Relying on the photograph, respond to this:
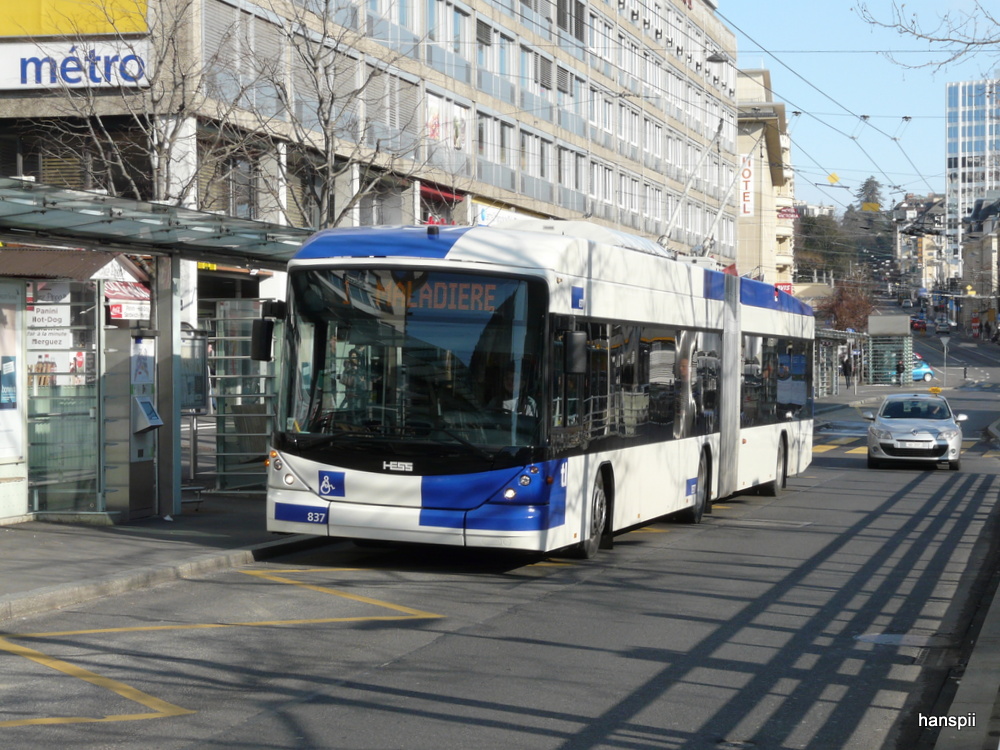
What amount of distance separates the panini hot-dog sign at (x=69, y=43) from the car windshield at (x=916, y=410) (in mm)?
17436

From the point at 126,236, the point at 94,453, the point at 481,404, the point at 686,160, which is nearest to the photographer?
the point at 481,404

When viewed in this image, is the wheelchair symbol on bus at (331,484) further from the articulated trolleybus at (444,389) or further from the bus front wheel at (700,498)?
the bus front wheel at (700,498)

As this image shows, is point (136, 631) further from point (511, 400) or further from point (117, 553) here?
point (511, 400)

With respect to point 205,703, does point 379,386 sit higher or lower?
higher

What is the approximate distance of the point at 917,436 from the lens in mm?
28219

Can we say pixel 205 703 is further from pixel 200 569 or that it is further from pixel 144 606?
pixel 200 569

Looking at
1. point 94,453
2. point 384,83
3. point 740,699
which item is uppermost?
point 384,83

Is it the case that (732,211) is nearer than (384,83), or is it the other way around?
(384,83)

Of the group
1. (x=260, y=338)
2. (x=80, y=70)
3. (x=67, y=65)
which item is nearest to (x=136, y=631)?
(x=260, y=338)

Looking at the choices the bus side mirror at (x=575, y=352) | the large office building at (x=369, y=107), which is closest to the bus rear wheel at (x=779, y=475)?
the large office building at (x=369, y=107)

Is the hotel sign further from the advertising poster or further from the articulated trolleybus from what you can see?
the articulated trolleybus

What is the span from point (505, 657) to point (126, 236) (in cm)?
731

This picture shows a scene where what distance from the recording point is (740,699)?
761 centimetres

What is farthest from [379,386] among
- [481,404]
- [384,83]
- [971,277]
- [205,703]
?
[971,277]
